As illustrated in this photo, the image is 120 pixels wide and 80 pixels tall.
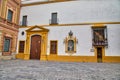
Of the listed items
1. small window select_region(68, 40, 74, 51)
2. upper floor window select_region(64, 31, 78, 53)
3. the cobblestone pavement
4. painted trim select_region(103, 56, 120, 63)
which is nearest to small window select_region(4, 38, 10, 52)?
upper floor window select_region(64, 31, 78, 53)

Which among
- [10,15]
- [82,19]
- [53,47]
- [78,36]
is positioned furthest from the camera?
[10,15]

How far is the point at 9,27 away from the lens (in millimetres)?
15898

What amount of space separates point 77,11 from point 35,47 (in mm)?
7004

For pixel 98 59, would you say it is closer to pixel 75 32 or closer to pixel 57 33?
pixel 75 32

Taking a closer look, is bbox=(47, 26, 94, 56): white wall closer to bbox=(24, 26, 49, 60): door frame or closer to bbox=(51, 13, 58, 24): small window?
bbox=(24, 26, 49, 60): door frame

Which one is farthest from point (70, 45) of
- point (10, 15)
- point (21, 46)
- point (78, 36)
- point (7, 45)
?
point (10, 15)

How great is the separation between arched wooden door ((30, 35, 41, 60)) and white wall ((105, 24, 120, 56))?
323 inches

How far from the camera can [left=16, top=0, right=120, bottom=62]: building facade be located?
14781 millimetres

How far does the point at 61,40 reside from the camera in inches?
632

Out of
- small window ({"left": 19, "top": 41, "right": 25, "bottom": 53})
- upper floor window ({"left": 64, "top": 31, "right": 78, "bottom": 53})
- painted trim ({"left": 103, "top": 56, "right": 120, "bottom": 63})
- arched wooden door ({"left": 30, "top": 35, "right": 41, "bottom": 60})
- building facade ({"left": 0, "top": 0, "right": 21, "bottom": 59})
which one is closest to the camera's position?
painted trim ({"left": 103, "top": 56, "right": 120, "bottom": 63})

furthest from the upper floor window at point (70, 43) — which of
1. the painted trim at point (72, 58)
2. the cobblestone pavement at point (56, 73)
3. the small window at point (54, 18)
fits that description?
the cobblestone pavement at point (56, 73)

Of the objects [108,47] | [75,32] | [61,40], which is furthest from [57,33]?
[108,47]

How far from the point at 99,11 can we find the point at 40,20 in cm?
750

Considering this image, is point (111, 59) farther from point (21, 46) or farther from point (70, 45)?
point (21, 46)
